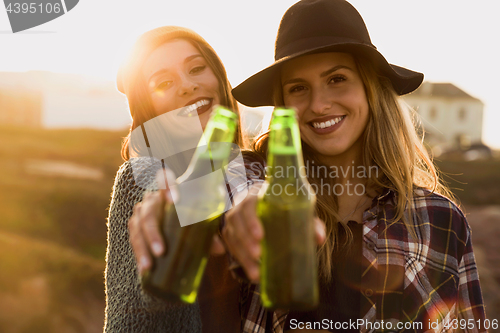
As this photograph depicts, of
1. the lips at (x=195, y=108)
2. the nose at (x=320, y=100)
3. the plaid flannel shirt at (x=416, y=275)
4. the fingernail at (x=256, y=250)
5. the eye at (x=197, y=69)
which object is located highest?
the eye at (x=197, y=69)

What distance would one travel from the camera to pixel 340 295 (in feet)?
6.22

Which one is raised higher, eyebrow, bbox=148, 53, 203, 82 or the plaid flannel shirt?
eyebrow, bbox=148, 53, 203, 82

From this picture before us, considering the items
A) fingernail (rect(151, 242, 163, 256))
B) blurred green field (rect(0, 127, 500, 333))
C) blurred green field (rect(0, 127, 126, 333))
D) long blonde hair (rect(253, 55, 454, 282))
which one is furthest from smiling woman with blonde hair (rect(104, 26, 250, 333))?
blurred green field (rect(0, 127, 126, 333))

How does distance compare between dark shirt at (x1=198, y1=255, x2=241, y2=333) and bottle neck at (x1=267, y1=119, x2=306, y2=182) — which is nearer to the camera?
bottle neck at (x1=267, y1=119, x2=306, y2=182)

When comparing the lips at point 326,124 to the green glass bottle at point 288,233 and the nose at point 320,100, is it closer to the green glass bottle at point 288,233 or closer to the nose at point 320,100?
the nose at point 320,100

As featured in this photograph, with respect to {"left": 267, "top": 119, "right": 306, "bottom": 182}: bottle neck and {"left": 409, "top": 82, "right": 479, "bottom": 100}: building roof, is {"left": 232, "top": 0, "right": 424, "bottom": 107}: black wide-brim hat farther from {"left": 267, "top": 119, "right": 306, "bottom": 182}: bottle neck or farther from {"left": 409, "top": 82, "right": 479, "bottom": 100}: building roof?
{"left": 409, "top": 82, "right": 479, "bottom": 100}: building roof

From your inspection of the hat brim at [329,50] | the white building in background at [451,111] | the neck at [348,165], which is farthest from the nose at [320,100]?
the white building in background at [451,111]

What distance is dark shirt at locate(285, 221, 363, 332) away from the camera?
1.85 meters

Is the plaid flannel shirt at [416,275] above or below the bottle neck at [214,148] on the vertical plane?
below

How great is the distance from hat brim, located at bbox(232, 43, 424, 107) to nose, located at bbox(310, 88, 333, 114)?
213 millimetres

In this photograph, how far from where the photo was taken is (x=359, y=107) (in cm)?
201

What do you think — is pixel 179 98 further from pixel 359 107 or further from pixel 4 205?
pixel 4 205

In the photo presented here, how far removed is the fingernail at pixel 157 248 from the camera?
815mm

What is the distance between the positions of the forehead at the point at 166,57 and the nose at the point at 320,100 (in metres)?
0.90
